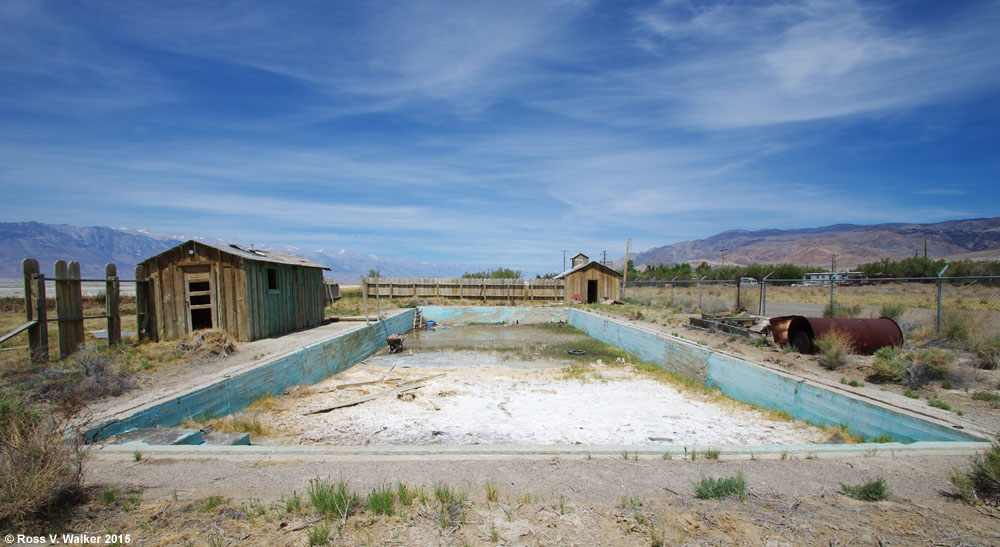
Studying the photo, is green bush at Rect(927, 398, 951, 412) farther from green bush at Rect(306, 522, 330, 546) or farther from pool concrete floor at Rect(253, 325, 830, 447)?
green bush at Rect(306, 522, 330, 546)

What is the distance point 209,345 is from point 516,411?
23.4 feet

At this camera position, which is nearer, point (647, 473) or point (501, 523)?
point (501, 523)

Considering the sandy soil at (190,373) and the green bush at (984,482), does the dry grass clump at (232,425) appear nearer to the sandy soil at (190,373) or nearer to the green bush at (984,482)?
the sandy soil at (190,373)

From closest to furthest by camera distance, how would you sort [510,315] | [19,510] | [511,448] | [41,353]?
1. [19,510]
2. [511,448]
3. [41,353]
4. [510,315]

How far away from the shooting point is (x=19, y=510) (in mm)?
3105

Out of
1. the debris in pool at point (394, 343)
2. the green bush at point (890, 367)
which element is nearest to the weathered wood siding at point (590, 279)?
the debris in pool at point (394, 343)

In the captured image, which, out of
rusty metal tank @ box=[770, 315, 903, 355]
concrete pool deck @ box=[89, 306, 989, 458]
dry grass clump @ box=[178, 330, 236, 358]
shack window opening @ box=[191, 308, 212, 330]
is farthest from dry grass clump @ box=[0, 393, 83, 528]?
rusty metal tank @ box=[770, 315, 903, 355]

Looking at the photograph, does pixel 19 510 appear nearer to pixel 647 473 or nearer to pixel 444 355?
pixel 647 473

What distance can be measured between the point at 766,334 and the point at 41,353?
630 inches

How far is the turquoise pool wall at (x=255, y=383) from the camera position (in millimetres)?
6301

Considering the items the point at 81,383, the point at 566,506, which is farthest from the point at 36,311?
the point at 566,506

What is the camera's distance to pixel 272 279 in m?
14.3

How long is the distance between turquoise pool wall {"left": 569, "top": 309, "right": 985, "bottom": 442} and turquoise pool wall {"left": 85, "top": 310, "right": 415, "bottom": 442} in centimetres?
942

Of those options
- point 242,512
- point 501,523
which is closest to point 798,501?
point 501,523
